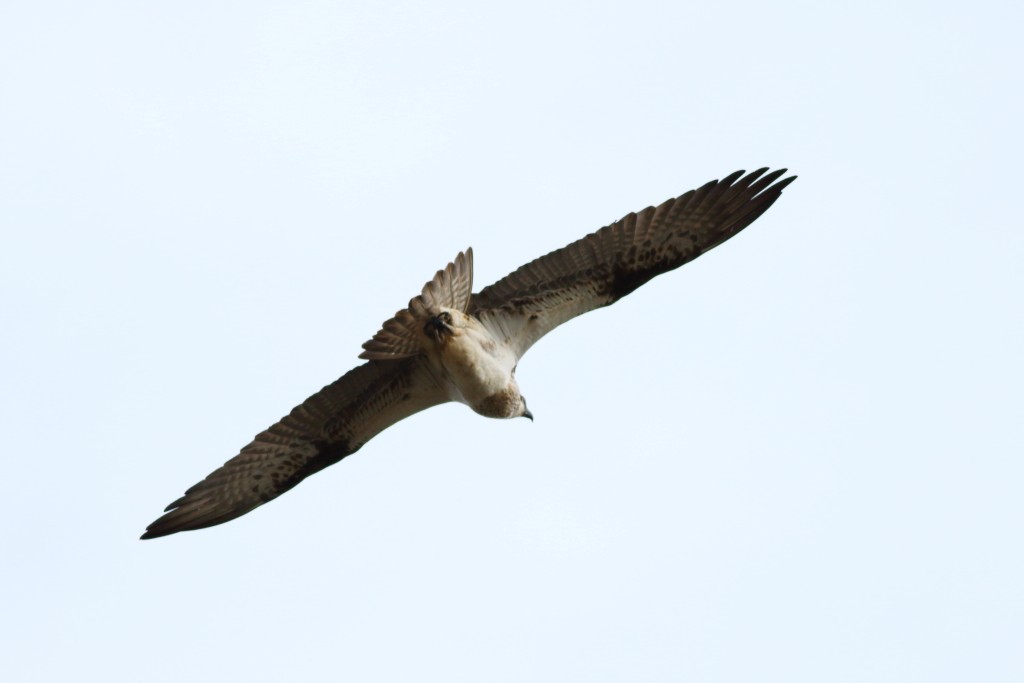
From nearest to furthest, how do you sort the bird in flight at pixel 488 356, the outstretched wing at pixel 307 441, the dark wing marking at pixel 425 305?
1. the dark wing marking at pixel 425 305
2. the bird in flight at pixel 488 356
3. the outstretched wing at pixel 307 441

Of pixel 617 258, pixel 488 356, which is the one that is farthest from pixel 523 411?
pixel 617 258

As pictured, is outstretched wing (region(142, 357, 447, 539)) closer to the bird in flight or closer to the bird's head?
the bird in flight

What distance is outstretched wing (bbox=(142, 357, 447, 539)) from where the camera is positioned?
38.5 ft

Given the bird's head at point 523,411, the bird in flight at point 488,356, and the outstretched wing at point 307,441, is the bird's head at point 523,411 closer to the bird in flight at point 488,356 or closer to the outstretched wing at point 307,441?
the bird in flight at point 488,356

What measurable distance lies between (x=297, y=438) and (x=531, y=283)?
233cm

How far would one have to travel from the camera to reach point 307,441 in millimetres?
11922

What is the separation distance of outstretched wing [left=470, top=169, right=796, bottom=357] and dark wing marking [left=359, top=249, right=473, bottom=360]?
699 millimetres

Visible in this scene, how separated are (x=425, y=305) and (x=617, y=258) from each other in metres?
1.77

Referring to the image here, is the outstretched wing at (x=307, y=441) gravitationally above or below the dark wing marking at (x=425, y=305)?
below

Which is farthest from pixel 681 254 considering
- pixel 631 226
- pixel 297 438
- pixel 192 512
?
pixel 192 512

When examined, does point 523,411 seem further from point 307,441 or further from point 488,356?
point 307,441

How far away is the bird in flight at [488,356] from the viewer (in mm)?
11461

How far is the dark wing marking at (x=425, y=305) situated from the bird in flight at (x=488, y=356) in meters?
0.31

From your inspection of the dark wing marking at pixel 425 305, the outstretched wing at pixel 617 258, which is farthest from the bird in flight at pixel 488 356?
the dark wing marking at pixel 425 305
